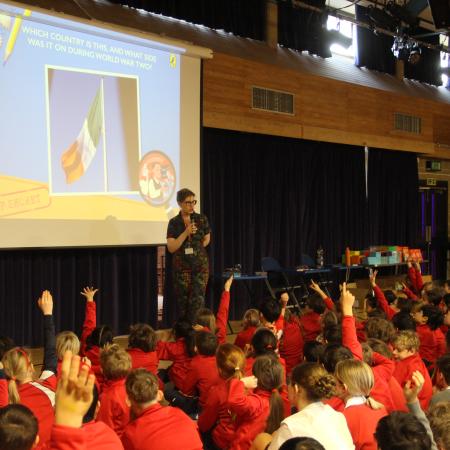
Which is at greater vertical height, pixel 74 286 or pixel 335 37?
pixel 335 37

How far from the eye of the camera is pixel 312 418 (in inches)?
77.9

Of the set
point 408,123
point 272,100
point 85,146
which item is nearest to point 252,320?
point 85,146

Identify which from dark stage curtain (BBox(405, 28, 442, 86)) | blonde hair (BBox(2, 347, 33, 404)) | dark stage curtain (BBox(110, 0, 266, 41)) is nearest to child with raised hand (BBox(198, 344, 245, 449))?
blonde hair (BBox(2, 347, 33, 404))

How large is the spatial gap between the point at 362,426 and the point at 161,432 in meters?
0.76

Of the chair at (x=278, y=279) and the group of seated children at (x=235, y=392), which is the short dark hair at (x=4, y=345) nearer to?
the group of seated children at (x=235, y=392)

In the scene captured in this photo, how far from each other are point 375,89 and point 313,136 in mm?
1722

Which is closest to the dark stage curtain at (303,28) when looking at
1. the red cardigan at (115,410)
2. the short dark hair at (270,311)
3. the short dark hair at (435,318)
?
the short dark hair at (270,311)

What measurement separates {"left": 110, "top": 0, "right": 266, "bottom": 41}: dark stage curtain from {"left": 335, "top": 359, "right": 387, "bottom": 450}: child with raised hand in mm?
5680

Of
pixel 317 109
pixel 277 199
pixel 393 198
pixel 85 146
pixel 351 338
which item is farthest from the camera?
pixel 393 198

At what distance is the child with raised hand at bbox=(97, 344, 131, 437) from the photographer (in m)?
2.58

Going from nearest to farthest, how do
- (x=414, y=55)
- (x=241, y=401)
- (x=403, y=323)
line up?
(x=241, y=401) < (x=403, y=323) < (x=414, y=55)

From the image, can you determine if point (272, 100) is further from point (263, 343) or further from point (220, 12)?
point (263, 343)

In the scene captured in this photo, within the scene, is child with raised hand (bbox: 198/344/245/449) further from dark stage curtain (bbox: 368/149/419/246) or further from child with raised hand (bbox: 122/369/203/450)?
dark stage curtain (bbox: 368/149/419/246)

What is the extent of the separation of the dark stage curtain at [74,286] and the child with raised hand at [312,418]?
3.91 m
